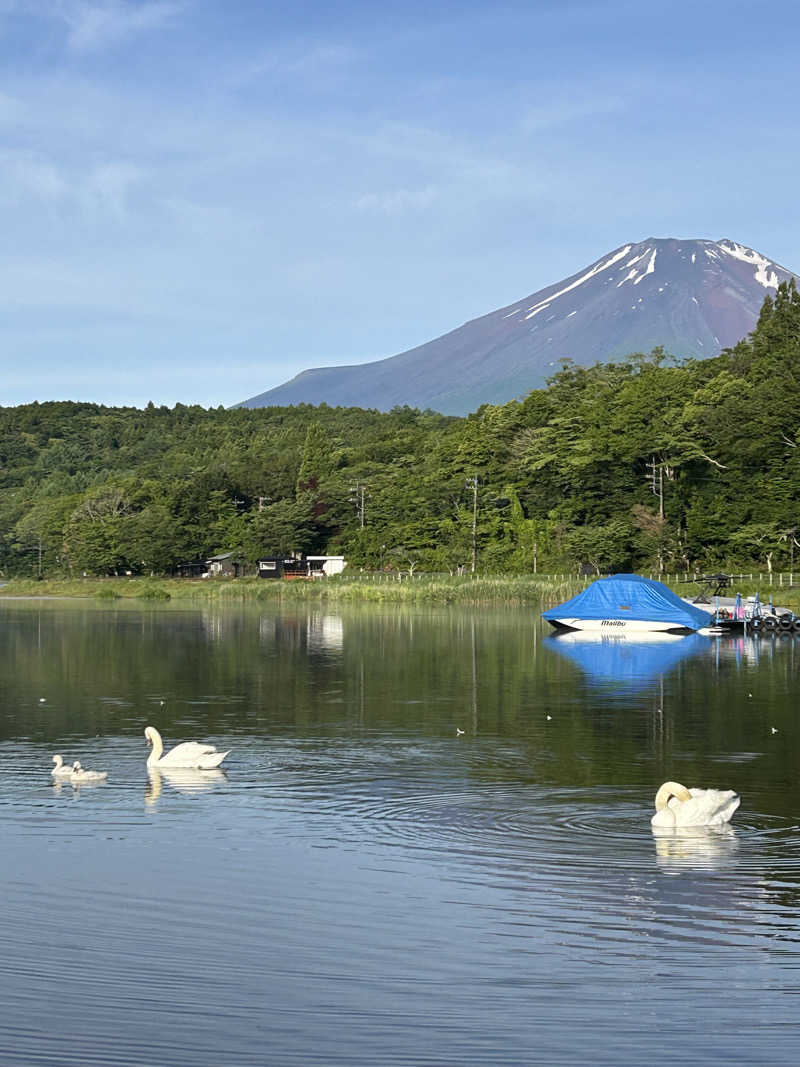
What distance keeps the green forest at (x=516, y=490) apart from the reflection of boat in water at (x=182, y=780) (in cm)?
6734

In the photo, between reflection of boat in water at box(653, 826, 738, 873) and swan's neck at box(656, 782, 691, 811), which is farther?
swan's neck at box(656, 782, 691, 811)

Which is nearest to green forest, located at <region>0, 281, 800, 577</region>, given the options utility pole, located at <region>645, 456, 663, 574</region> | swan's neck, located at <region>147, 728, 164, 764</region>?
utility pole, located at <region>645, 456, 663, 574</region>

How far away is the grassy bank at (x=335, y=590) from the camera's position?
233 feet

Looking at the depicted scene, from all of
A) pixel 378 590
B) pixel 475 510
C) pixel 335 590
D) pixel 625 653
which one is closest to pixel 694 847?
pixel 625 653

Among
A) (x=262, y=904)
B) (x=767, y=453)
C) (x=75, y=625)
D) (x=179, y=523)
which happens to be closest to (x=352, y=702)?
(x=262, y=904)

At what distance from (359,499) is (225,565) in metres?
14.4

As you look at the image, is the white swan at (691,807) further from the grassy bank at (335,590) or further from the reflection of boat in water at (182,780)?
the grassy bank at (335,590)

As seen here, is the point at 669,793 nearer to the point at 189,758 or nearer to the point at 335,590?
the point at 189,758

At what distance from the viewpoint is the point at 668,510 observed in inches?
3516

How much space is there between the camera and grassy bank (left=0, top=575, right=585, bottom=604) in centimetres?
7106

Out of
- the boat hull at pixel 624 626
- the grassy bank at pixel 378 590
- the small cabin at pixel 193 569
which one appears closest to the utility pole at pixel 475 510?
the grassy bank at pixel 378 590

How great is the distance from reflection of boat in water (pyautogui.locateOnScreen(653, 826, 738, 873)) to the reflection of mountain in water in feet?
51.3

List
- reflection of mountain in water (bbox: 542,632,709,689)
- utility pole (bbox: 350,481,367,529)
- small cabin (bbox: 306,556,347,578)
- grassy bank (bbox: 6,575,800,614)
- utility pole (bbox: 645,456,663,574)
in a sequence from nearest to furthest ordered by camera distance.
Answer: reflection of mountain in water (bbox: 542,632,709,689), grassy bank (bbox: 6,575,800,614), utility pole (bbox: 645,456,663,574), small cabin (bbox: 306,556,347,578), utility pole (bbox: 350,481,367,529)

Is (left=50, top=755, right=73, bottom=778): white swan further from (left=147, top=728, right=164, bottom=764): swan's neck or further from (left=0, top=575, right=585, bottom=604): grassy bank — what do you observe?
(left=0, top=575, right=585, bottom=604): grassy bank
